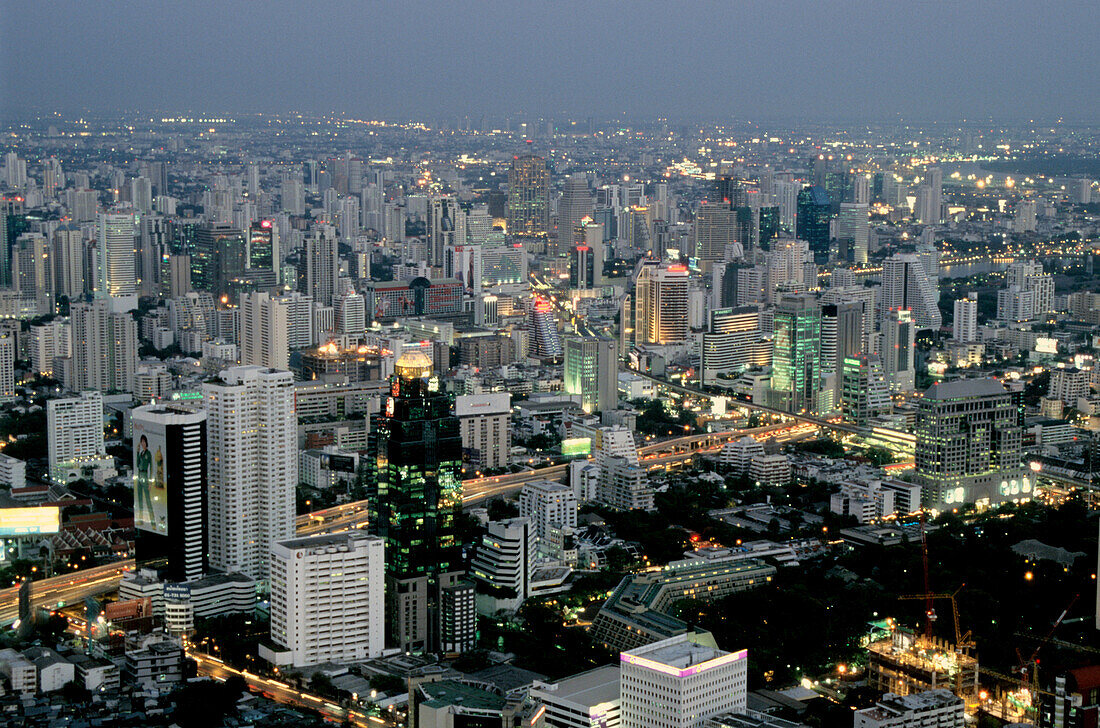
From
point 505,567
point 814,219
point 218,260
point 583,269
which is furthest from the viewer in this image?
point 814,219

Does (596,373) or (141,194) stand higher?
(141,194)

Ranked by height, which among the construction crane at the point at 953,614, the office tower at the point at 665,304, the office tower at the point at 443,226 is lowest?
the construction crane at the point at 953,614

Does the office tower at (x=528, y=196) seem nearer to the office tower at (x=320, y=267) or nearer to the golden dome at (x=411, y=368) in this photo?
the office tower at (x=320, y=267)

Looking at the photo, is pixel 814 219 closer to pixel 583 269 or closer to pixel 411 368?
pixel 583 269

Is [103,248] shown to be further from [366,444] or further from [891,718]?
[891,718]

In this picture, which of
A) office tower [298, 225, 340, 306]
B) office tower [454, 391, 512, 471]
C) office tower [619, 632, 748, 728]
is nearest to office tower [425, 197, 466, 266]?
office tower [298, 225, 340, 306]

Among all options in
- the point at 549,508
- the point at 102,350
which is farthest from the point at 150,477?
the point at 102,350

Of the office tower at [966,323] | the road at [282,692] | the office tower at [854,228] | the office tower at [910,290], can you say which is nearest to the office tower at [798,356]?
the office tower at [966,323]
